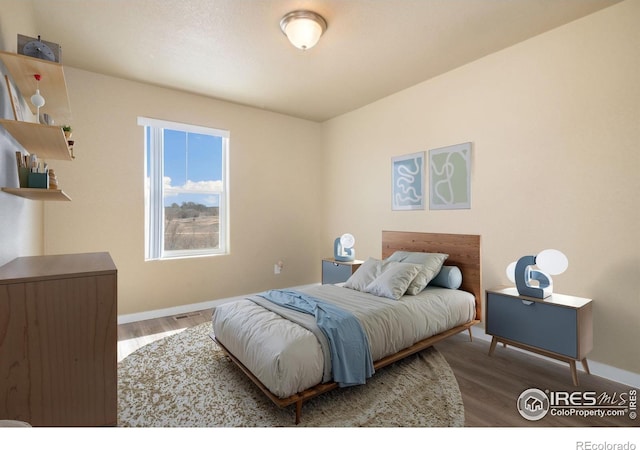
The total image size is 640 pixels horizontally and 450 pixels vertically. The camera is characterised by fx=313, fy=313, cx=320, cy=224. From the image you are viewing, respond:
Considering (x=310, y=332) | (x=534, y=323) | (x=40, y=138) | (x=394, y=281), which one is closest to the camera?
(x=40, y=138)

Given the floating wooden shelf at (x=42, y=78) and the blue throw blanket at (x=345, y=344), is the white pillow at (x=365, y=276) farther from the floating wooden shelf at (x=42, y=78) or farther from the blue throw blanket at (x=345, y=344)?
the floating wooden shelf at (x=42, y=78)

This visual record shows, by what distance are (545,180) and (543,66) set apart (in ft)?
3.24

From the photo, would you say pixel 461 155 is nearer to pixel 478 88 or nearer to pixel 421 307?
pixel 478 88

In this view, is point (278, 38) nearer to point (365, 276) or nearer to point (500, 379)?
point (365, 276)

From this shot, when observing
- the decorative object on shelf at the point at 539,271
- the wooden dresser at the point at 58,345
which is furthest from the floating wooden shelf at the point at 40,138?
the decorative object on shelf at the point at 539,271

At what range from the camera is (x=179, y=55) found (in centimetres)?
300

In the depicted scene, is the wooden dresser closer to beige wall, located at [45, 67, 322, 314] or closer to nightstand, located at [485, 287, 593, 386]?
beige wall, located at [45, 67, 322, 314]

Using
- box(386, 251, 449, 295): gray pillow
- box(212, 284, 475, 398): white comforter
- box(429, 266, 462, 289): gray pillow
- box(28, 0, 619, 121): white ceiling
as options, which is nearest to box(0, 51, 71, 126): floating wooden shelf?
box(28, 0, 619, 121): white ceiling

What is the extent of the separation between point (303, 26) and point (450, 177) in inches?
82.3

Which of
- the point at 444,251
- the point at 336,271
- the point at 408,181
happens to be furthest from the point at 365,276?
the point at 408,181

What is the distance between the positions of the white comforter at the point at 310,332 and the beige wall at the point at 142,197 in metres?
1.63

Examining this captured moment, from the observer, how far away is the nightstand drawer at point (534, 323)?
2305mm

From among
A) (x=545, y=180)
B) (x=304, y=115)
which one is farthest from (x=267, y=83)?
(x=545, y=180)

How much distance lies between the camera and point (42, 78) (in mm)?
1860
